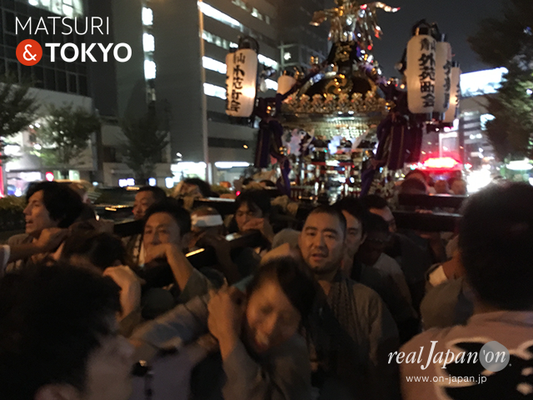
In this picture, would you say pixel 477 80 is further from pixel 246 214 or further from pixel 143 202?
pixel 143 202

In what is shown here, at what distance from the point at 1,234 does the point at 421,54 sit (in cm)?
1051

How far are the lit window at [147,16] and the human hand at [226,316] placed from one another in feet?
116

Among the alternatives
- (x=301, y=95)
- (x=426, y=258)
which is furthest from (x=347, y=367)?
(x=301, y=95)

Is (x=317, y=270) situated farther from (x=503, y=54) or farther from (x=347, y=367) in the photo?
(x=503, y=54)

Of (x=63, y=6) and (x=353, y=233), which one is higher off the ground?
(x=63, y=6)

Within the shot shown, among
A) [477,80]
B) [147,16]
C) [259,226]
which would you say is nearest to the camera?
[259,226]

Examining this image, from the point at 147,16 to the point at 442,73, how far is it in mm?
31615

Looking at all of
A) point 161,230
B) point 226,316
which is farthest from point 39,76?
point 226,316

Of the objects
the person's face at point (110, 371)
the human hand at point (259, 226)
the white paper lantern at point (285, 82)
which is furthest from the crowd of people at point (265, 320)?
the white paper lantern at point (285, 82)

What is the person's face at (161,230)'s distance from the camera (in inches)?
94.7

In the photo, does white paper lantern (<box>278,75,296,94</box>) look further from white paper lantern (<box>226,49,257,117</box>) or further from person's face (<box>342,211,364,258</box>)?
person's face (<box>342,211,364,258</box>)

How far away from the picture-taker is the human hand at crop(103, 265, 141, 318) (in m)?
1.54

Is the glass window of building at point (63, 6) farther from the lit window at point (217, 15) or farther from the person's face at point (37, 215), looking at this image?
the person's face at point (37, 215)

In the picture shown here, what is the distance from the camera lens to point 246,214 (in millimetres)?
3592
